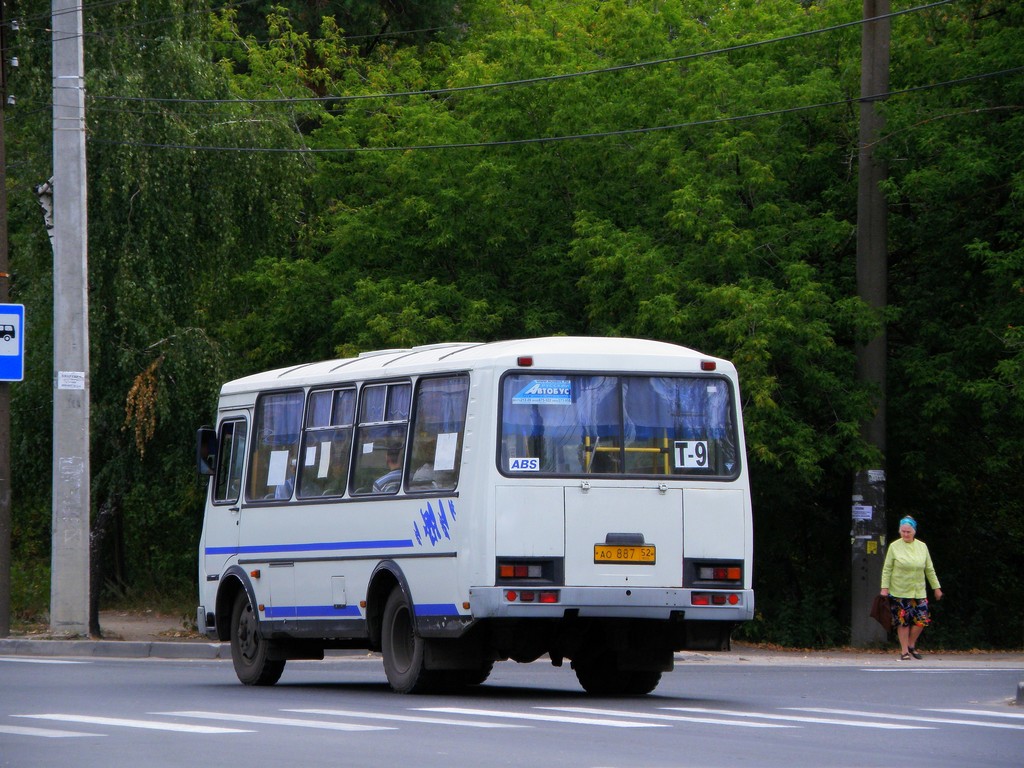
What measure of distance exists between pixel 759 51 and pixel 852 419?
6.84 meters

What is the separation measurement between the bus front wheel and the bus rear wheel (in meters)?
2.13

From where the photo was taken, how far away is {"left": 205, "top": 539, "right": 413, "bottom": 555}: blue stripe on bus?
16598mm

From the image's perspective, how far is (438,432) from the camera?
1638cm

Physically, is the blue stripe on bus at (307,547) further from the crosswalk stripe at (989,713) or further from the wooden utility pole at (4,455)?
the wooden utility pole at (4,455)

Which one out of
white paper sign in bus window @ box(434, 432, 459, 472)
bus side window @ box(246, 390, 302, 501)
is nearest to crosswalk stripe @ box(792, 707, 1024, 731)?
white paper sign in bus window @ box(434, 432, 459, 472)

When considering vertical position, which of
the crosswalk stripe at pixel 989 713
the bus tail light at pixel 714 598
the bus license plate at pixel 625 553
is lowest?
the crosswalk stripe at pixel 989 713

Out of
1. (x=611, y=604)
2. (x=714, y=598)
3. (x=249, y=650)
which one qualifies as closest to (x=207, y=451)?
(x=249, y=650)

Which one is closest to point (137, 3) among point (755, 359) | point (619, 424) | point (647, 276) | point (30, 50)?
point (30, 50)

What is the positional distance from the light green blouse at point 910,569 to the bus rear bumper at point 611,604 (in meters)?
8.80

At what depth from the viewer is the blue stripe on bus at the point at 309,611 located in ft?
56.5

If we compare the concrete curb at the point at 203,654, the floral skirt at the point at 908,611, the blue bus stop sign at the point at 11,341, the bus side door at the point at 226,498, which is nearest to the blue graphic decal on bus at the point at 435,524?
the bus side door at the point at 226,498

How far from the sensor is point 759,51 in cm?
3109

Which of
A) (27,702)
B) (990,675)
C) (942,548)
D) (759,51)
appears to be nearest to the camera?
(27,702)

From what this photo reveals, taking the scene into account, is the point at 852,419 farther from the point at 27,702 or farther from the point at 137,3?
the point at 27,702
